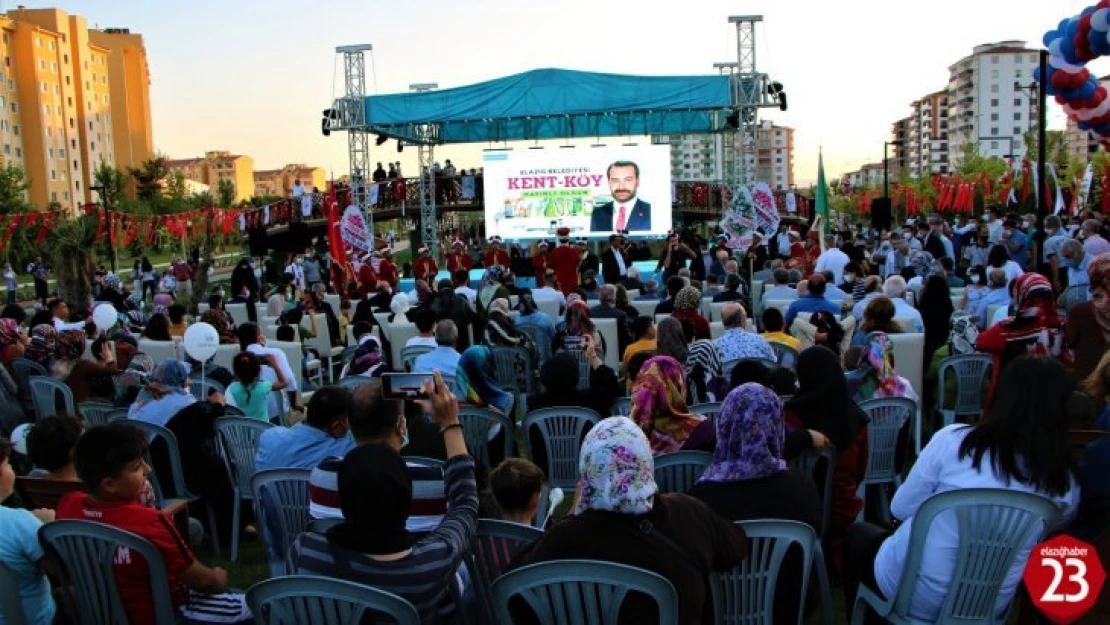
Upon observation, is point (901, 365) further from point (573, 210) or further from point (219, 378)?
point (573, 210)

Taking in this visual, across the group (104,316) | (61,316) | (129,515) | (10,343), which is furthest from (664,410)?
(61,316)

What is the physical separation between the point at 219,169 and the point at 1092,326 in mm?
161829

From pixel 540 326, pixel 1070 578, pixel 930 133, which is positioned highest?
pixel 930 133

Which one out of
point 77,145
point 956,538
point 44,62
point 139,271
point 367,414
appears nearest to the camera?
point 956,538

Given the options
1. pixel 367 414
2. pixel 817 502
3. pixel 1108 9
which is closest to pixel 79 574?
pixel 367 414

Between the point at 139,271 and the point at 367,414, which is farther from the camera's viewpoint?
the point at 139,271

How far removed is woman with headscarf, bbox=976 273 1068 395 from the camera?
5.96 m

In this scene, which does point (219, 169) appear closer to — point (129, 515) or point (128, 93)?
point (128, 93)

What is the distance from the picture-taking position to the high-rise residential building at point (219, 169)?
507ft

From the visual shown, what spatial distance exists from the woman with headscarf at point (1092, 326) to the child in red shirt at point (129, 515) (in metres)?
4.94

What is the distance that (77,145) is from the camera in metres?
80.7

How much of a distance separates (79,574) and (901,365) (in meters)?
5.64

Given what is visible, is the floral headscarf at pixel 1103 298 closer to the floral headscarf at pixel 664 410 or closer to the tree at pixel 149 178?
the floral headscarf at pixel 664 410

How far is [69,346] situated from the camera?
7.15 metres
